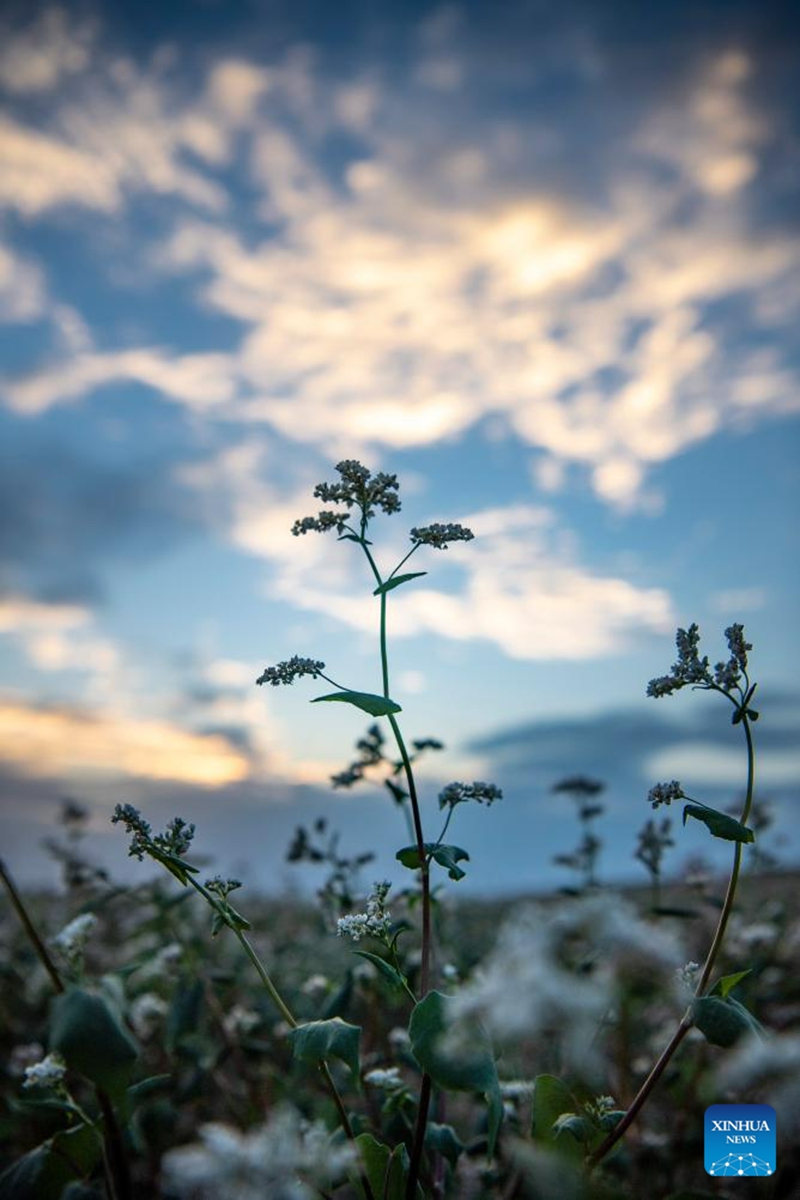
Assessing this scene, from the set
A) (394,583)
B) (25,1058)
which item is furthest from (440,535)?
(25,1058)

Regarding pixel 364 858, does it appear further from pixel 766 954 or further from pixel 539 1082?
pixel 766 954

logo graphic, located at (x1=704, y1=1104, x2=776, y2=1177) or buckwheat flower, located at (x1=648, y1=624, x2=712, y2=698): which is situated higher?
buckwheat flower, located at (x1=648, y1=624, x2=712, y2=698)

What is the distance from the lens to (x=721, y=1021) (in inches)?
88.8

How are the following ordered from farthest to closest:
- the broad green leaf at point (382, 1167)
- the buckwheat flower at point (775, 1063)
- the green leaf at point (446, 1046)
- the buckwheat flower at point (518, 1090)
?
the buckwheat flower at point (518, 1090) < the broad green leaf at point (382, 1167) < the buckwheat flower at point (775, 1063) < the green leaf at point (446, 1046)

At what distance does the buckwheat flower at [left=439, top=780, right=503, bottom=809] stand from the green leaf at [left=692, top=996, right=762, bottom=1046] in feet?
2.61

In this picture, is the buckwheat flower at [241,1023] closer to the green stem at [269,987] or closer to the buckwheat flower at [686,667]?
the green stem at [269,987]

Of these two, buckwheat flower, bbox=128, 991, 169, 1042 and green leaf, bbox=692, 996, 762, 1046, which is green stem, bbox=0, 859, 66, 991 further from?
buckwheat flower, bbox=128, 991, 169, 1042

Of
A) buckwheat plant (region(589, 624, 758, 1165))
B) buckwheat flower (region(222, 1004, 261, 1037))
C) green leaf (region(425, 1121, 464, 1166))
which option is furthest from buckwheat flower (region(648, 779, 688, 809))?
buckwheat flower (region(222, 1004, 261, 1037))

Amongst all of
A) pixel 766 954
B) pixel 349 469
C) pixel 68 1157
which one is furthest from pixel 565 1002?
pixel 766 954

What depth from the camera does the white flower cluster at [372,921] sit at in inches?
105

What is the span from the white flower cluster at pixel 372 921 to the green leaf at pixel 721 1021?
0.84m

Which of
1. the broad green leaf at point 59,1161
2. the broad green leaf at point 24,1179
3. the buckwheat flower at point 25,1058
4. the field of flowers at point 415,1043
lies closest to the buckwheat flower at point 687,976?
the field of flowers at point 415,1043

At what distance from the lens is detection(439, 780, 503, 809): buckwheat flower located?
9.44ft

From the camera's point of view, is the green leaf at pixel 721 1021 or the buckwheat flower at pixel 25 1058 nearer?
the green leaf at pixel 721 1021
